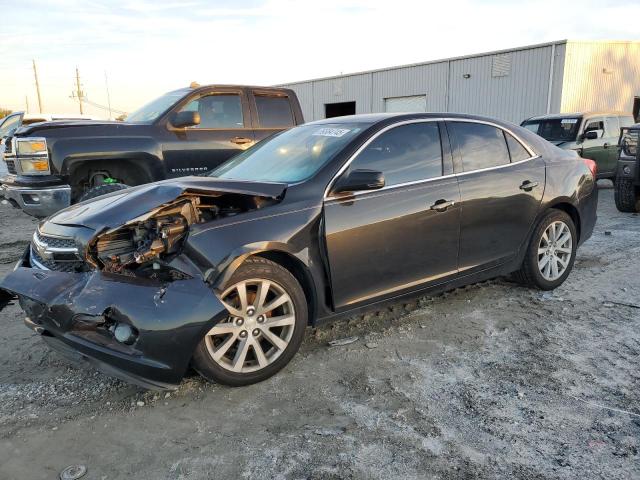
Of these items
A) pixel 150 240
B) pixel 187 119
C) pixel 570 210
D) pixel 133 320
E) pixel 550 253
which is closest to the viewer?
pixel 133 320

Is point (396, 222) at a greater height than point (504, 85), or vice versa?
point (504, 85)

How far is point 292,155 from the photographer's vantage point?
150 inches

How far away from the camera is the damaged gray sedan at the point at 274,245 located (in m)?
2.73

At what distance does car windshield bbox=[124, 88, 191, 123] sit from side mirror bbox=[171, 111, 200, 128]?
1.55ft

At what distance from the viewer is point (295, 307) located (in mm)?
3172

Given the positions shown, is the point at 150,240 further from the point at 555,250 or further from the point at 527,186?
the point at 555,250

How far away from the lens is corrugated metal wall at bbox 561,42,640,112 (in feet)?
59.6

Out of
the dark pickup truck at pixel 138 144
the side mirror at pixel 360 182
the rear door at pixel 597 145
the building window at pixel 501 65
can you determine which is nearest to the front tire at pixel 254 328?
the side mirror at pixel 360 182

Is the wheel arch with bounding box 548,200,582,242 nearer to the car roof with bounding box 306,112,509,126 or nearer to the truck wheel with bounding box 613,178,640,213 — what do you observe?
the car roof with bounding box 306,112,509,126

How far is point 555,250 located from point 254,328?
313 cm

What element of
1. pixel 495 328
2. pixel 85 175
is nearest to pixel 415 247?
pixel 495 328

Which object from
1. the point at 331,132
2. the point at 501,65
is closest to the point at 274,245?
the point at 331,132

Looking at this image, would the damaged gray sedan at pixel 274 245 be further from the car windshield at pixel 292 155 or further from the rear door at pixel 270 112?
the rear door at pixel 270 112

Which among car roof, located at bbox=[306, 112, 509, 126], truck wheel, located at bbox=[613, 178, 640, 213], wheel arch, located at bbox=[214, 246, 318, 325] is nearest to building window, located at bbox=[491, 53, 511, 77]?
truck wheel, located at bbox=[613, 178, 640, 213]
